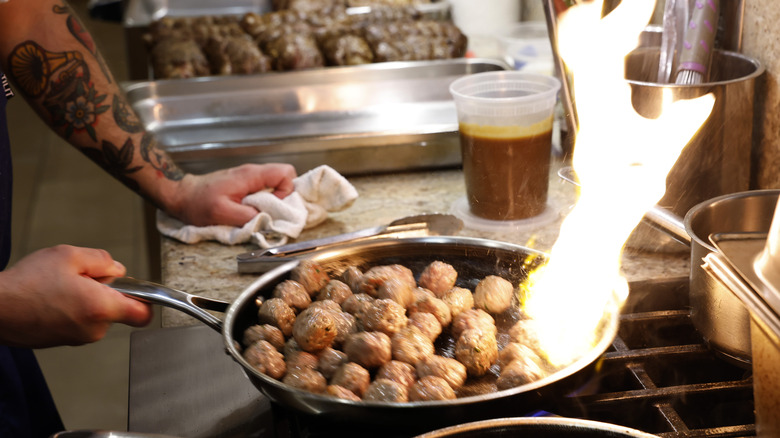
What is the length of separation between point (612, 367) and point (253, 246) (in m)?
0.85

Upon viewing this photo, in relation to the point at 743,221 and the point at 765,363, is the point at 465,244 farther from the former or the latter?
the point at 765,363

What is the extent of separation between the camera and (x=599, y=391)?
104cm

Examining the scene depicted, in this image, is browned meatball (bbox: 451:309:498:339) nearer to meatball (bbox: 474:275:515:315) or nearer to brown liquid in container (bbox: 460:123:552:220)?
meatball (bbox: 474:275:515:315)

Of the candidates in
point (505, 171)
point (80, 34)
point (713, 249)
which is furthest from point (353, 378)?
point (80, 34)

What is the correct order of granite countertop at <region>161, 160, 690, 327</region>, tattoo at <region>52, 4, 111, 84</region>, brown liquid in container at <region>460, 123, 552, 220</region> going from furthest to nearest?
tattoo at <region>52, 4, 111, 84</region> → brown liquid in container at <region>460, 123, 552, 220</region> → granite countertop at <region>161, 160, 690, 327</region>

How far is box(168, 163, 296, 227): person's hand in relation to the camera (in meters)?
1.58

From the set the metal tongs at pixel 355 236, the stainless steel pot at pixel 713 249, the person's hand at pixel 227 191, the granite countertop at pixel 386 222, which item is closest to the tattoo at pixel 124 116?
the person's hand at pixel 227 191

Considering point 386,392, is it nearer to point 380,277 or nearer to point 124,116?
point 380,277

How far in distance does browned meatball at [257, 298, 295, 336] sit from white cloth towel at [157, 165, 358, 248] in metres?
0.48

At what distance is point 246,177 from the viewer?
1.62 meters

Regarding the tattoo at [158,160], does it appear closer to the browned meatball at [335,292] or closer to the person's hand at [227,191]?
the person's hand at [227,191]

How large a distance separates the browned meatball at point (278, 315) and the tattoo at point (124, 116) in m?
0.81

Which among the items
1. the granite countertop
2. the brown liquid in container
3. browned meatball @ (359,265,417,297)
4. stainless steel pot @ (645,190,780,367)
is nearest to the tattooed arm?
the granite countertop

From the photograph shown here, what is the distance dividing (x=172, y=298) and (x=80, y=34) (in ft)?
2.97
